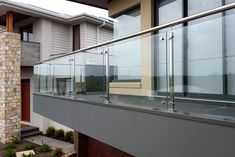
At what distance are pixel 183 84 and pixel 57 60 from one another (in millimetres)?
5305

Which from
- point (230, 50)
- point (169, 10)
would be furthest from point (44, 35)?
point (230, 50)

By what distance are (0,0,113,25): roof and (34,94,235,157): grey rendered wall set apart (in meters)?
9.43

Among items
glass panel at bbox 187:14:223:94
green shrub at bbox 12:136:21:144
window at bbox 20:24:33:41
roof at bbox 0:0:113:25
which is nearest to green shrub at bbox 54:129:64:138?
green shrub at bbox 12:136:21:144

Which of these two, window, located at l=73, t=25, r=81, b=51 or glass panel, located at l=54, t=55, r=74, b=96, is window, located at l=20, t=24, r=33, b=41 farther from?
glass panel, located at l=54, t=55, r=74, b=96

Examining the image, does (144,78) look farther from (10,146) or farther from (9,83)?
(9,83)

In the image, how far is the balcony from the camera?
13.8m

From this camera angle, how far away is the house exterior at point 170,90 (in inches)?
104

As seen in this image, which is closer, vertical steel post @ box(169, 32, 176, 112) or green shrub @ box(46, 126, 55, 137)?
vertical steel post @ box(169, 32, 176, 112)

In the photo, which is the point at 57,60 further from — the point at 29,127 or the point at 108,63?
the point at 29,127

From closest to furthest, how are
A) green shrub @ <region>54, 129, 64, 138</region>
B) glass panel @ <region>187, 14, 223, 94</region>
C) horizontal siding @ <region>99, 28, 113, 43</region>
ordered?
glass panel @ <region>187, 14, 223, 94</region> → green shrub @ <region>54, 129, 64, 138</region> → horizontal siding @ <region>99, 28, 113, 43</region>

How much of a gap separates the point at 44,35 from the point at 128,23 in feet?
27.3

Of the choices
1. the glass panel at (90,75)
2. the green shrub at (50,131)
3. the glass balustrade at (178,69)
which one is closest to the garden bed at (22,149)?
the green shrub at (50,131)

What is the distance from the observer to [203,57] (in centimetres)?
338

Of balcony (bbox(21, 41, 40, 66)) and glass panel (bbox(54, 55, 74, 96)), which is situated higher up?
balcony (bbox(21, 41, 40, 66))
